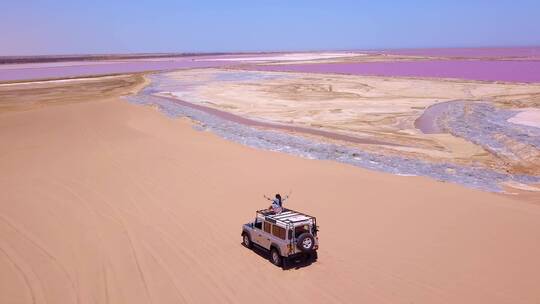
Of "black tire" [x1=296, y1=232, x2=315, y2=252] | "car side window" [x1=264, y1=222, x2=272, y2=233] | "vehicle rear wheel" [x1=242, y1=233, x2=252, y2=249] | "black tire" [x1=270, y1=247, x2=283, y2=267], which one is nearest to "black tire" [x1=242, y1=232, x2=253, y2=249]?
"vehicle rear wheel" [x1=242, y1=233, x2=252, y2=249]

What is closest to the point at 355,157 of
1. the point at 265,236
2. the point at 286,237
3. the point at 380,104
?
the point at 265,236

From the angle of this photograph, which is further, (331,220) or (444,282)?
(331,220)

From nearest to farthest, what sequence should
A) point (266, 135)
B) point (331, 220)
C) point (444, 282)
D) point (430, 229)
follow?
point (444, 282), point (430, 229), point (331, 220), point (266, 135)

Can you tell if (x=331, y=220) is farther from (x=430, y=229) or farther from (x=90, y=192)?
(x=90, y=192)

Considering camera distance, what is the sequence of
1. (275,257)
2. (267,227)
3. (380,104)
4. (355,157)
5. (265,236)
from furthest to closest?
(380,104) < (355,157) < (267,227) < (265,236) < (275,257)

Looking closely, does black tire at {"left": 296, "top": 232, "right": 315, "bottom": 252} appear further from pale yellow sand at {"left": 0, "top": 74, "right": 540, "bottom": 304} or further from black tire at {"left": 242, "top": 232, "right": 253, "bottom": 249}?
black tire at {"left": 242, "top": 232, "right": 253, "bottom": 249}

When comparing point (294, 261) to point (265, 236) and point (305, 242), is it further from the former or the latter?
point (265, 236)

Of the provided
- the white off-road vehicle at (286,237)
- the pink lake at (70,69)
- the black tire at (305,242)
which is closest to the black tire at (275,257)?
the white off-road vehicle at (286,237)

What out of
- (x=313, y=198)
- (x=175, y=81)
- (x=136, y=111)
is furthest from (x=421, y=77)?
(x=313, y=198)
